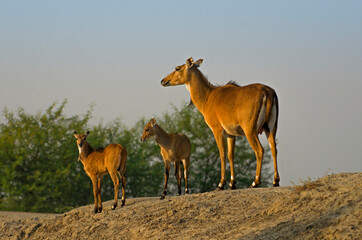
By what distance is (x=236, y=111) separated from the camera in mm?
13750

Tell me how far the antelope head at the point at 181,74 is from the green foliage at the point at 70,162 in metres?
13.6

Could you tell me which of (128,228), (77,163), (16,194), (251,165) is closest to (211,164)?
(251,165)

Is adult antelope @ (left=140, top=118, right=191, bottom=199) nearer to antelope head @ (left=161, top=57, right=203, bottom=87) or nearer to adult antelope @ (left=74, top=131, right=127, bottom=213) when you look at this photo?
antelope head @ (left=161, top=57, right=203, bottom=87)

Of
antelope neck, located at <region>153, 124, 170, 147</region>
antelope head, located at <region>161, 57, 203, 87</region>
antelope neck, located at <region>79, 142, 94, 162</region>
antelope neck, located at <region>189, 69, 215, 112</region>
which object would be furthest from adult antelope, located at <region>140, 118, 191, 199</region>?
antelope neck, located at <region>79, 142, 94, 162</region>

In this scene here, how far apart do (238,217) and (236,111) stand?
3.47 m

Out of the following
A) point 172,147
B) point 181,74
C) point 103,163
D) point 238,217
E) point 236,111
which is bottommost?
point 238,217

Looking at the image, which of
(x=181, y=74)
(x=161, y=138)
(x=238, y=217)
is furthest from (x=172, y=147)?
(x=238, y=217)

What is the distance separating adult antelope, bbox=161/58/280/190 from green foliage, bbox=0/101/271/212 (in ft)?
46.9

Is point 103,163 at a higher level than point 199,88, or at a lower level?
lower

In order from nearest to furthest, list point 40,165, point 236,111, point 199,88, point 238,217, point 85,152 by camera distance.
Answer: point 238,217 < point 236,111 < point 85,152 < point 199,88 < point 40,165

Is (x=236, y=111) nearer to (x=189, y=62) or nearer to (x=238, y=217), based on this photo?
(x=189, y=62)

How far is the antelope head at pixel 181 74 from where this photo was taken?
51.4 feet

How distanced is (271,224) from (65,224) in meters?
6.90

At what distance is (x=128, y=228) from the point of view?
1235 cm
